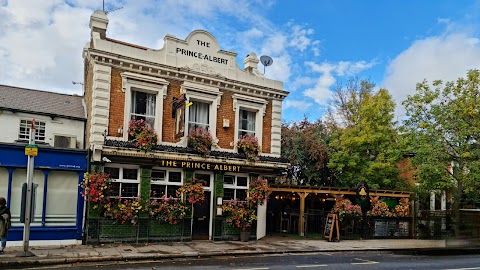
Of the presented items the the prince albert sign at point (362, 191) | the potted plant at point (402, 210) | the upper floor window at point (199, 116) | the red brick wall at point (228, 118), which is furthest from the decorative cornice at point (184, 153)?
the potted plant at point (402, 210)

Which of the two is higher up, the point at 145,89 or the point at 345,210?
the point at 145,89

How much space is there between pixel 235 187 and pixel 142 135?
4922 mm

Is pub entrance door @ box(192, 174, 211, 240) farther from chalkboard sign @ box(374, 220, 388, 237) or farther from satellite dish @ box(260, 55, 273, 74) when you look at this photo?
chalkboard sign @ box(374, 220, 388, 237)

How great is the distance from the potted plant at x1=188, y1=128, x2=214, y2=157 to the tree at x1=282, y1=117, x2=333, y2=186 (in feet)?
34.8

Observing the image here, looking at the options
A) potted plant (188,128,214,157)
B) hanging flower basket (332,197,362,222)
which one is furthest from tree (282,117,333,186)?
potted plant (188,128,214,157)

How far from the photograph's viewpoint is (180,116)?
16.3 metres

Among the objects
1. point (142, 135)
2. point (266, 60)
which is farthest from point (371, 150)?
point (142, 135)

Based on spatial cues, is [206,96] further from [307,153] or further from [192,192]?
[307,153]

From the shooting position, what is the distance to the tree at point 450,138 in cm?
2183

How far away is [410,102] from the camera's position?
24.2 m

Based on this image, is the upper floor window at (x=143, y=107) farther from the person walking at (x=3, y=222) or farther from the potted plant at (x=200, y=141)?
the person walking at (x=3, y=222)

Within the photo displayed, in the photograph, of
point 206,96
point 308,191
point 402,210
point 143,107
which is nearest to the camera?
point 143,107

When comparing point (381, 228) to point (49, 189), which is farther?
point (381, 228)

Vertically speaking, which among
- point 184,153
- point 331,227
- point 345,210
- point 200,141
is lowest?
point 331,227
